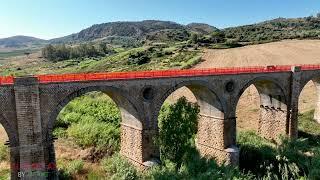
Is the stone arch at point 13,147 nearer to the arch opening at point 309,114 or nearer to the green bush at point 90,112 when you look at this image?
the green bush at point 90,112

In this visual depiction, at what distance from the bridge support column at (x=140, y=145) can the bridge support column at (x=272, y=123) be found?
16.1 metres

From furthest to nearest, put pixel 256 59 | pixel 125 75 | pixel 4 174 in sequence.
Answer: pixel 256 59, pixel 4 174, pixel 125 75

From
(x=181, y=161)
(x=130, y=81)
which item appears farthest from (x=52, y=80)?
(x=181, y=161)

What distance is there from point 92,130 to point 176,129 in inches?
405

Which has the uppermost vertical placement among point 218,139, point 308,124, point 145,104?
point 145,104

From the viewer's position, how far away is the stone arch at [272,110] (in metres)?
37.2

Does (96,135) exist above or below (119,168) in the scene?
above

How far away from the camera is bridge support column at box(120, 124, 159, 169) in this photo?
27.3m

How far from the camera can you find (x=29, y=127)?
21.7 m

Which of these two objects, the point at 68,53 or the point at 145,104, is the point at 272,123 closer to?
the point at 145,104

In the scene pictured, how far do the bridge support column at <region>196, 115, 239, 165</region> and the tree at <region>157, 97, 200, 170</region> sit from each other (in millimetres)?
3337

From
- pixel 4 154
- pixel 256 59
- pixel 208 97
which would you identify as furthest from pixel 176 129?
pixel 256 59

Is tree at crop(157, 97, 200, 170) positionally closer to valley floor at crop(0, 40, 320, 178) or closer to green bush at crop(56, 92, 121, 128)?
valley floor at crop(0, 40, 320, 178)

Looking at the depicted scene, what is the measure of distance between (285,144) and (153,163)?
50.5 feet
